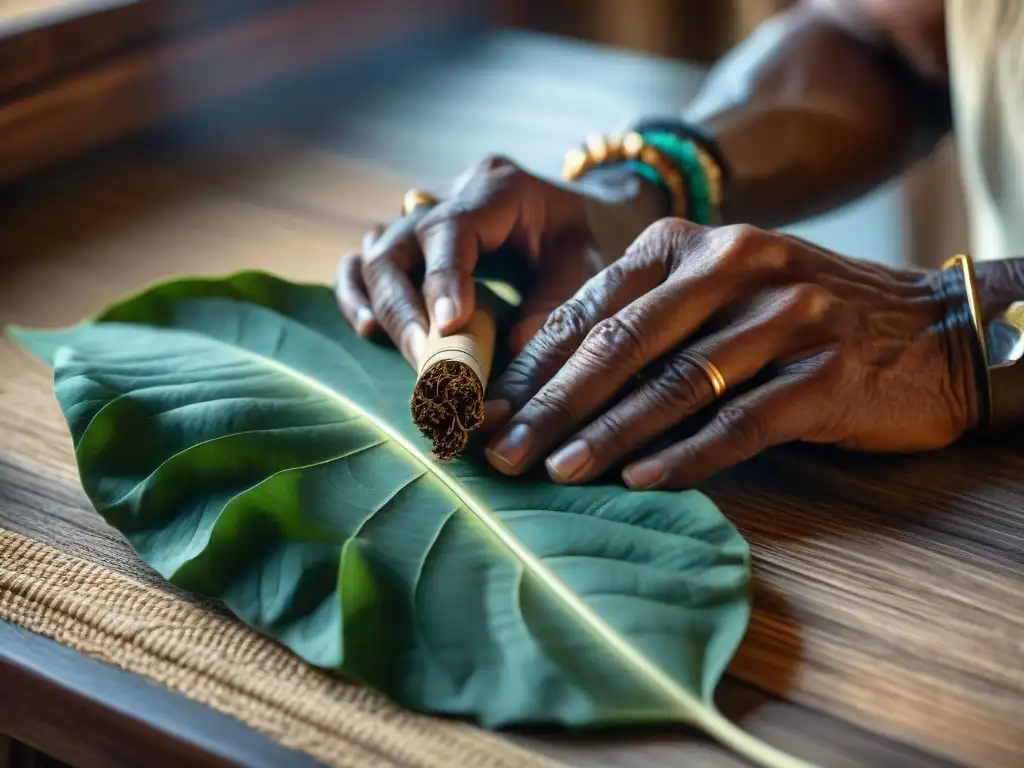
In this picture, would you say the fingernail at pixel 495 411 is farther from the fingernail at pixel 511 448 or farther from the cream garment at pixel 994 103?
the cream garment at pixel 994 103

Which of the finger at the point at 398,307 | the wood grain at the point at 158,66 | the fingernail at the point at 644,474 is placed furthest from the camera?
the wood grain at the point at 158,66

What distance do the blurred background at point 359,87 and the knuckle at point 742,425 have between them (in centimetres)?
50

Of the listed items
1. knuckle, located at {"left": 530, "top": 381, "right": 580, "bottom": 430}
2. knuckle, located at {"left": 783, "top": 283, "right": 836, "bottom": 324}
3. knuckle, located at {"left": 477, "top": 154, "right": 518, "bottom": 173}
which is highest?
knuckle, located at {"left": 477, "top": 154, "right": 518, "bottom": 173}

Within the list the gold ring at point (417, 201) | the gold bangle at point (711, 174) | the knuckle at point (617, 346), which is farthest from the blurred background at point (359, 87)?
the knuckle at point (617, 346)

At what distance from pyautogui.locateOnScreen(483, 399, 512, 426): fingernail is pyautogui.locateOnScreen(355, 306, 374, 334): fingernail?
140 mm

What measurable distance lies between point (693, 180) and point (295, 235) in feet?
1.18

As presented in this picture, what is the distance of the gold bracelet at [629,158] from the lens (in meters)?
0.88

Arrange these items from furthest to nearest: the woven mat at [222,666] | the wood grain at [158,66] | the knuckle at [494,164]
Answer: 1. the wood grain at [158,66]
2. the knuckle at [494,164]
3. the woven mat at [222,666]

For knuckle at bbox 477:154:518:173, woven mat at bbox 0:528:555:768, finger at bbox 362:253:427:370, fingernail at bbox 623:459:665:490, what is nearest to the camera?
woven mat at bbox 0:528:555:768

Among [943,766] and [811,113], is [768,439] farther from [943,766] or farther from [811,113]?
[811,113]

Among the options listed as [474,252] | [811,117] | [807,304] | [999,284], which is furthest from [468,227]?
[811,117]

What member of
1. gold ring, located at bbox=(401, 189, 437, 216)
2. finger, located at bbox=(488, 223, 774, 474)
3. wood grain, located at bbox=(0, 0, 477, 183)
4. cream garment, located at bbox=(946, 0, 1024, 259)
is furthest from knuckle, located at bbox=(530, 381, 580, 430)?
wood grain, located at bbox=(0, 0, 477, 183)

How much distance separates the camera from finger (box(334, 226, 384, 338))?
0.69 m

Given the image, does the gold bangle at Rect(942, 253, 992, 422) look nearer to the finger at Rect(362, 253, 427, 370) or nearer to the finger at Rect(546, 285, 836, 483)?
the finger at Rect(546, 285, 836, 483)
